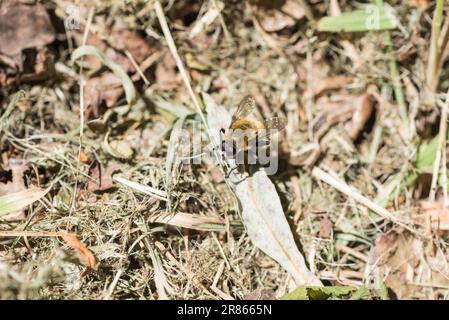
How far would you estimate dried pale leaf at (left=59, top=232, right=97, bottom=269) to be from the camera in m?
1.68

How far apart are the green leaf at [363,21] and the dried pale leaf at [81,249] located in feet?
4.87

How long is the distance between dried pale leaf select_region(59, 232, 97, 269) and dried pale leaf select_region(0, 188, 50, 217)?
222 mm

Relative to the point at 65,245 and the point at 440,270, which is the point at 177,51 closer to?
the point at 65,245

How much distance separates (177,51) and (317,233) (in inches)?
40.4

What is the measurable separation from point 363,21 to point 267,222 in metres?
1.09

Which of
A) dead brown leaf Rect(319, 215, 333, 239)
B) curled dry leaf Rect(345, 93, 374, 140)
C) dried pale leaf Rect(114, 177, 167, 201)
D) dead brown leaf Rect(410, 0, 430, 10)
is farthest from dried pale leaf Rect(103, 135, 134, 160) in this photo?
dead brown leaf Rect(410, 0, 430, 10)

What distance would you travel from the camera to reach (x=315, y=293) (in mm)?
1779

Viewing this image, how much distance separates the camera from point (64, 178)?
78.8 inches

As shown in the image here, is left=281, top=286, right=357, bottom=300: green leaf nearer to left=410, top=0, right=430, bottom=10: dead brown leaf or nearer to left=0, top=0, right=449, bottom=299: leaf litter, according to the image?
left=0, top=0, right=449, bottom=299: leaf litter

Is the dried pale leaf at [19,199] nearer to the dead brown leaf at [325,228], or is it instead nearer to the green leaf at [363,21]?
the dead brown leaf at [325,228]

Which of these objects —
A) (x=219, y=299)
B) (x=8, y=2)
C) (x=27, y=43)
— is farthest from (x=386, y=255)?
(x=8, y=2)

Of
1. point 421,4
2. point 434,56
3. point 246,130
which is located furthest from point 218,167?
point 421,4

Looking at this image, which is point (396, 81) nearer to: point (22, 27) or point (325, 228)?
point (325, 228)

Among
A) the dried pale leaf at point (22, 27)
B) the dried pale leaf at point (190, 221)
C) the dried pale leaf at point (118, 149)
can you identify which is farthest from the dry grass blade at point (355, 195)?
the dried pale leaf at point (22, 27)
